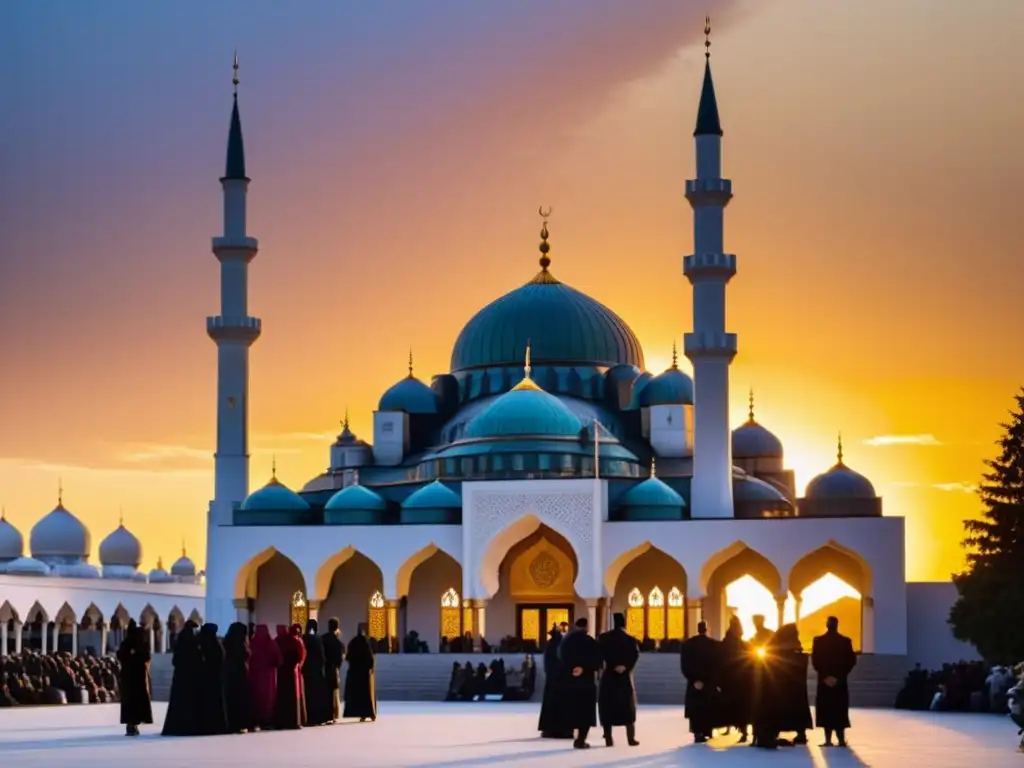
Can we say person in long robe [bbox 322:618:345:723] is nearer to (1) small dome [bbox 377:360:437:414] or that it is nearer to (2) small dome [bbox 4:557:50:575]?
(1) small dome [bbox 377:360:437:414]

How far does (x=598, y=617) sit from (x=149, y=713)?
68.6 feet

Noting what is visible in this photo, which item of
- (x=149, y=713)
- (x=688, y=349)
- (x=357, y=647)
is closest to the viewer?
(x=149, y=713)

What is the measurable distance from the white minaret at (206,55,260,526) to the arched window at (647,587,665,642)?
27.8ft

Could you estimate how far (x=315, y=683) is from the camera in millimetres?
20203

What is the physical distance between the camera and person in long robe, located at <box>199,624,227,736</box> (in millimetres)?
17703

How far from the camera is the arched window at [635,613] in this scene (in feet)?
130

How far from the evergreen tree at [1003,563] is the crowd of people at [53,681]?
13.1 meters

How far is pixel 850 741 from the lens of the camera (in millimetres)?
17797

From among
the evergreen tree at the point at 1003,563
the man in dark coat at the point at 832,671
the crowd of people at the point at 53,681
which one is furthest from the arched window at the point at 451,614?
the man in dark coat at the point at 832,671

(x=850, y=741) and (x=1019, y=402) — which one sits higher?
(x=1019, y=402)

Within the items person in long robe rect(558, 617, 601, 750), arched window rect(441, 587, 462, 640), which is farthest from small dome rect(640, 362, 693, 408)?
person in long robe rect(558, 617, 601, 750)

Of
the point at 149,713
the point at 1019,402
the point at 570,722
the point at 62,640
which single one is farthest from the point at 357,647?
the point at 62,640

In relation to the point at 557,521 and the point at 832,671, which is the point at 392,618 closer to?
the point at 557,521

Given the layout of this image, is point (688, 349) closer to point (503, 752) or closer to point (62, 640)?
point (503, 752)
